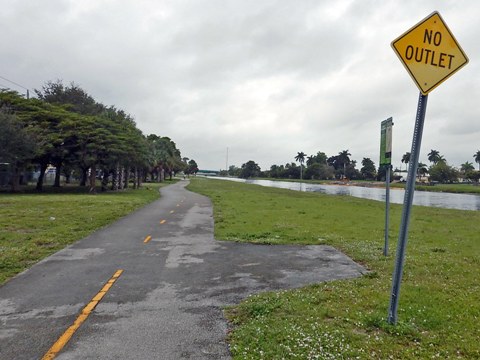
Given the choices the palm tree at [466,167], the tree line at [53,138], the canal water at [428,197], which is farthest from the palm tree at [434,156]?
the tree line at [53,138]

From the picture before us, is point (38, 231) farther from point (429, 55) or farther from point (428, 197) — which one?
point (428, 197)

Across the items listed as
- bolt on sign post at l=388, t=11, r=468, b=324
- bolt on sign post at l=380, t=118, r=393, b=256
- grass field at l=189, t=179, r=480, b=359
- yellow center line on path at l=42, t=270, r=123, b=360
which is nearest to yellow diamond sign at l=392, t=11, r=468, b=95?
bolt on sign post at l=388, t=11, r=468, b=324

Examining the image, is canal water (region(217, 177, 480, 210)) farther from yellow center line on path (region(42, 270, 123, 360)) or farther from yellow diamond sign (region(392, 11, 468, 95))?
yellow center line on path (region(42, 270, 123, 360))

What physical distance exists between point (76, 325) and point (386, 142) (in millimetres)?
8176

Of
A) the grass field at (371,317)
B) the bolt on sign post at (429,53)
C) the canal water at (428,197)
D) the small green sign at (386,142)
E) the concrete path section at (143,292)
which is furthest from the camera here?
the canal water at (428,197)

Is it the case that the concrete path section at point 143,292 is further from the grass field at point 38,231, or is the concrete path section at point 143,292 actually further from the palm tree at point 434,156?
the palm tree at point 434,156

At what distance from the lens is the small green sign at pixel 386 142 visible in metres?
9.34

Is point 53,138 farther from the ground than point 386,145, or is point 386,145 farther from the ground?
point 53,138

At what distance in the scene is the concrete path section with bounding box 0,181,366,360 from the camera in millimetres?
4543

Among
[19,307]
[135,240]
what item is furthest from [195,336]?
Answer: [135,240]

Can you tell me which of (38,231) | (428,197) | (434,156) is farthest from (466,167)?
(38,231)

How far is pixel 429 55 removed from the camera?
4469 mm

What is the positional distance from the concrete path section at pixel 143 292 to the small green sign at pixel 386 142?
9.27 ft

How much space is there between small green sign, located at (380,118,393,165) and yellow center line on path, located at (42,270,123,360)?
7.26 m
